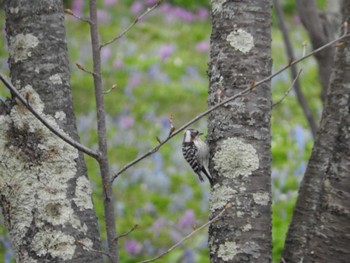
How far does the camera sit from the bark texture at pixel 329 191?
2670 millimetres

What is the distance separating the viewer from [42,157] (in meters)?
2.76

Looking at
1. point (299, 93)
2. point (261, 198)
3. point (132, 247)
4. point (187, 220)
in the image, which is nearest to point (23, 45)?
point (261, 198)

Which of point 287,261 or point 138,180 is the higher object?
point 138,180

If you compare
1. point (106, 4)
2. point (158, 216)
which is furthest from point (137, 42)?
point (158, 216)

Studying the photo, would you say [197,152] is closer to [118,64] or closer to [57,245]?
[57,245]

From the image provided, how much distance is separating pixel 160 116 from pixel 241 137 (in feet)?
20.6

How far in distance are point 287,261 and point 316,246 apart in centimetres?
41

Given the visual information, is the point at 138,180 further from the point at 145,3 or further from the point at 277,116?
the point at 145,3

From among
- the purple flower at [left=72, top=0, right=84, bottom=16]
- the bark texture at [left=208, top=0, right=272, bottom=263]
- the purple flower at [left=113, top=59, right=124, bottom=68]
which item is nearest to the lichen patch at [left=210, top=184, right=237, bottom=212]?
the bark texture at [left=208, top=0, right=272, bottom=263]

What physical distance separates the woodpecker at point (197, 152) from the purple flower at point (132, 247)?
320 cm

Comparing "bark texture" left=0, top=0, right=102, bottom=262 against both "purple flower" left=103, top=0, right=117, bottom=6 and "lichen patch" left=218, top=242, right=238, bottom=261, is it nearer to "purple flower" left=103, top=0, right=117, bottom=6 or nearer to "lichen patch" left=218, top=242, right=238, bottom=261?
"lichen patch" left=218, top=242, right=238, bottom=261

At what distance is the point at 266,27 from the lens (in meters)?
2.87

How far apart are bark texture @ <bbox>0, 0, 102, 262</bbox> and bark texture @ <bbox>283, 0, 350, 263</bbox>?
858 millimetres

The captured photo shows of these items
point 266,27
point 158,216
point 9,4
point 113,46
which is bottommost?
point 266,27
